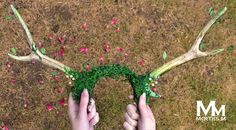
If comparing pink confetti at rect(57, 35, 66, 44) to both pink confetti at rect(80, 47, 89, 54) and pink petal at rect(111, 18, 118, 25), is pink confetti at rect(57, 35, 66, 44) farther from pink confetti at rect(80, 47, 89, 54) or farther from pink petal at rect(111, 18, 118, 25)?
pink petal at rect(111, 18, 118, 25)

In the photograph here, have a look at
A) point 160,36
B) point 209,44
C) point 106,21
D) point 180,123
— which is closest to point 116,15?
point 106,21

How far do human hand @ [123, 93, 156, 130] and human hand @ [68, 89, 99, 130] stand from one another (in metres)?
0.47

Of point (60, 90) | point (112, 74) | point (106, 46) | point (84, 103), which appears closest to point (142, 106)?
point (112, 74)

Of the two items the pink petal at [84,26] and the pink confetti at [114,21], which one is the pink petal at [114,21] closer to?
the pink confetti at [114,21]

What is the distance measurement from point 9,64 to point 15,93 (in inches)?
17.7

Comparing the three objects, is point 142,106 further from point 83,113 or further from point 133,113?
point 83,113

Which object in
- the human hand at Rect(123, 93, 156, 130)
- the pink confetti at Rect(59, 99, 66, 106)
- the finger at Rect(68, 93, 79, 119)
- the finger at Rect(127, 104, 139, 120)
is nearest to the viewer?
the human hand at Rect(123, 93, 156, 130)

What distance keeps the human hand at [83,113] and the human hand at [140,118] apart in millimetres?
472

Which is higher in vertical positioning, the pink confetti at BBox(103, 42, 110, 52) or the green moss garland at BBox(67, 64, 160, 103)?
the pink confetti at BBox(103, 42, 110, 52)

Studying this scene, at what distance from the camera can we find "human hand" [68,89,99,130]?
201 inches

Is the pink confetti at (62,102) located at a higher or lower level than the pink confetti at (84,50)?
lower

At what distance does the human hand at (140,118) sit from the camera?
16.6 feet

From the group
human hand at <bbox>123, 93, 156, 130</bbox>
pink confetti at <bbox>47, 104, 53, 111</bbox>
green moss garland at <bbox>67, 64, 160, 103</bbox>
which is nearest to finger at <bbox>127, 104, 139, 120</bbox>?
human hand at <bbox>123, 93, 156, 130</bbox>

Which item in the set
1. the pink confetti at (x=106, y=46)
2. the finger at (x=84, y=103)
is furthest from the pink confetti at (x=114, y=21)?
the finger at (x=84, y=103)
